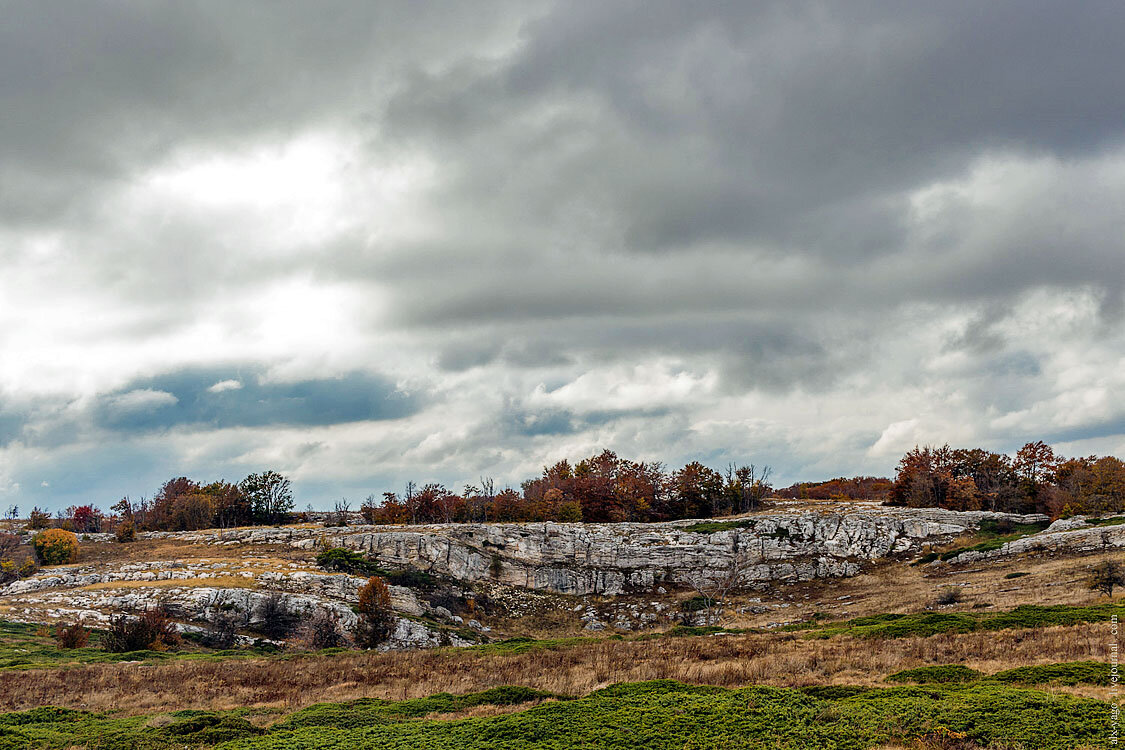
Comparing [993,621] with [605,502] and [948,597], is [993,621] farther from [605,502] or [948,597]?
[605,502]

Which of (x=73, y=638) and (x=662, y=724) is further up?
(x=662, y=724)

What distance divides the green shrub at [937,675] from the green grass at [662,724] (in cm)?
170

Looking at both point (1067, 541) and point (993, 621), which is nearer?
point (993, 621)

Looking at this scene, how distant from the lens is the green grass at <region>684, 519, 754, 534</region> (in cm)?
9044

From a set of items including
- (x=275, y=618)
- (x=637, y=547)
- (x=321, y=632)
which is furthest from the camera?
(x=637, y=547)

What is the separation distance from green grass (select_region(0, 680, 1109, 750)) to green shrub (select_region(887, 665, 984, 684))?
170 cm

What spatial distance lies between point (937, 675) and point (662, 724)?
9.89 metres

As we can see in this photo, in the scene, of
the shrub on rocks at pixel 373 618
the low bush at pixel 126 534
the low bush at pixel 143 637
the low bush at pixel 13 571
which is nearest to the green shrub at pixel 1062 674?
the shrub on rocks at pixel 373 618

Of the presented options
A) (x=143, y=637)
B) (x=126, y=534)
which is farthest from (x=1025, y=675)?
(x=126, y=534)

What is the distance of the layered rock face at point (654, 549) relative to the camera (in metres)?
80.4

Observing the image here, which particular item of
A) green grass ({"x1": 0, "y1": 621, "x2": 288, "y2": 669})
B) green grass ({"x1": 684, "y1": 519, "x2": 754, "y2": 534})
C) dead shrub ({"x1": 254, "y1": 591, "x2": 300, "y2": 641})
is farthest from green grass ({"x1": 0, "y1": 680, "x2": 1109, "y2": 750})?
green grass ({"x1": 684, "y1": 519, "x2": 754, "y2": 534})

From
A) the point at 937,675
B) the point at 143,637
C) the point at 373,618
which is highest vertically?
the point at 937,675

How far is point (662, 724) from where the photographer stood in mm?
14930

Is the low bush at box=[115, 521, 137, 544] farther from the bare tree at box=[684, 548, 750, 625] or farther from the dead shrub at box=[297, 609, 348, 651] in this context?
the bare tree at box=[684, 548, 750, 625]
